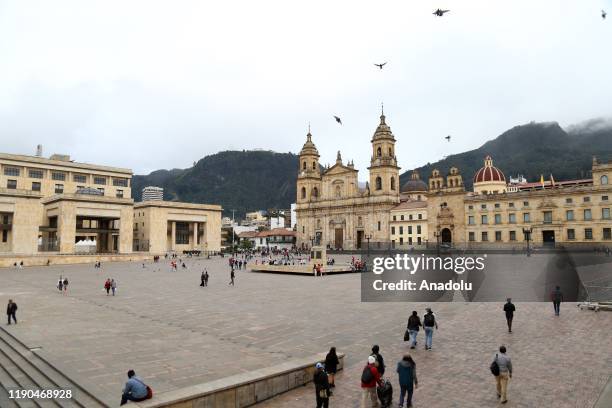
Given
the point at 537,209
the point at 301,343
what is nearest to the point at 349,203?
the point at 537,209

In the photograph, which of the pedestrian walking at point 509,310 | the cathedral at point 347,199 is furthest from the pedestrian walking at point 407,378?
the cathedral at point 347,199

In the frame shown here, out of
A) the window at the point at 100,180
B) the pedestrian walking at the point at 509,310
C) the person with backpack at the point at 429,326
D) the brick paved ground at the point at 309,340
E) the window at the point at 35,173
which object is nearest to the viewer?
the brick paved ground at the point at 309,340

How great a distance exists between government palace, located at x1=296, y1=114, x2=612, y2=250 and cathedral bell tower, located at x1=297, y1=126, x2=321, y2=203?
24cm

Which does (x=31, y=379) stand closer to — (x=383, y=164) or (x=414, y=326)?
(x=414, y=326)

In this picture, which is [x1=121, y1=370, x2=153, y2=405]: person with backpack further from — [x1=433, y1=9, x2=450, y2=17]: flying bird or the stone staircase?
[x1=433, y1=9, x2=450, y2=17]: flying bird

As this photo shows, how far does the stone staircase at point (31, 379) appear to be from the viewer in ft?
26.5

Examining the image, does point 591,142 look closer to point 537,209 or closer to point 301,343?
point 537,209

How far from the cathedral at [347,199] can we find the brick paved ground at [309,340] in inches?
2425

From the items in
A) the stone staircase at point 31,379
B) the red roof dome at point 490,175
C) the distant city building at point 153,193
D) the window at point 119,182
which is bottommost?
the stone staircase at point 31,379

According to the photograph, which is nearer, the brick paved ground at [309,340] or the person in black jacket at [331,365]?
the brick paved ground at [309,340]

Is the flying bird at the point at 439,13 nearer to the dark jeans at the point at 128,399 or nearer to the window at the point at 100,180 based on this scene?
the dark jeans at the point at 128,399

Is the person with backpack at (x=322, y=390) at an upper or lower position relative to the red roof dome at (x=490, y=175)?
lower

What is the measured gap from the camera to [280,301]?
20672 millimetres

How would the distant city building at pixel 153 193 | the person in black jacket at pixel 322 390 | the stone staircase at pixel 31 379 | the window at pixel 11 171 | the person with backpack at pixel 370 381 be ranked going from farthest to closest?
the distant city building at pixel 153 193 < the window at pixel 11 171 < the stone staircase at pixel 31 379 < the person with backpack at pixel 370 381 < the person in black jacket at pixel 322 390
